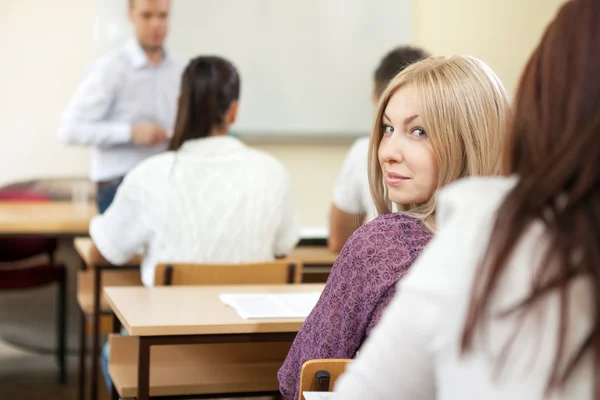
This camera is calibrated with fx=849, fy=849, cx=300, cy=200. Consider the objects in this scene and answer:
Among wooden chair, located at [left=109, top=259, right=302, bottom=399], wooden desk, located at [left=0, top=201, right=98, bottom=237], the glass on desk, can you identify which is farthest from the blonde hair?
the glass on desk

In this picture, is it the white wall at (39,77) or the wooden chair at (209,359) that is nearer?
the wooden chair at (209,359)

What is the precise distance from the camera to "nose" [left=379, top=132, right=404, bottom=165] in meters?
1.66

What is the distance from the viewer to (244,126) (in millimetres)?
5344

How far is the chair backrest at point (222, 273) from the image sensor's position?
2.59 m

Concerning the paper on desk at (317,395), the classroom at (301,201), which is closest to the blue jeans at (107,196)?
the classroom at (301,201)

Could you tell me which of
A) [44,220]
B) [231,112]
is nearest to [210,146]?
[231,112]

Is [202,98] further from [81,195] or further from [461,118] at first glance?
[81,195]

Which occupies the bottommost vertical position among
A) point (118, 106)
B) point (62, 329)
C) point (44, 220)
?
point (62, 329)

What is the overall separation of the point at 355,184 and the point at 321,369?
205cm

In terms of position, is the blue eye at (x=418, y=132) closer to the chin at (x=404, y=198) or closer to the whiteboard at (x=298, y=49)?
the chin at (x=404, y=198)

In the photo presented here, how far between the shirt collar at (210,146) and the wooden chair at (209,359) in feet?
1.57

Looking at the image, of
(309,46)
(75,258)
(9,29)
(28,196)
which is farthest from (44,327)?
(309,46)

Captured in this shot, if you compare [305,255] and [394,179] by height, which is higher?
[394,179]

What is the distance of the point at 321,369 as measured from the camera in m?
1.51
